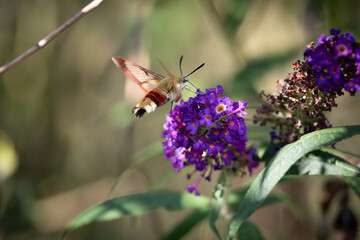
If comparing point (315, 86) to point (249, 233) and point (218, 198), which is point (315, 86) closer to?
point (218, 198)

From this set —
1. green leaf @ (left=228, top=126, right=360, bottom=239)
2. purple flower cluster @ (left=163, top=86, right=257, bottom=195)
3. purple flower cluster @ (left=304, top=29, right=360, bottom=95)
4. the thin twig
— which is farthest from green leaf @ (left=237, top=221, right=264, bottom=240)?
the thin twig

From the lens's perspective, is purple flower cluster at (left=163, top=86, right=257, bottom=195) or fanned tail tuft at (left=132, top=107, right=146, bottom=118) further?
fanned tail tuft at (left=132, top=107, right=146, bottom=118)

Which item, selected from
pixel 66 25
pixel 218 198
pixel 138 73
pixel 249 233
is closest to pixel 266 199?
pixel 249 233

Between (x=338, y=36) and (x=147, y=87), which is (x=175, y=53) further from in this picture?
(x=338, y=36)

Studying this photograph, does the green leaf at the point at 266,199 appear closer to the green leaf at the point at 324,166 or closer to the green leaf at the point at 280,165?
the green leaf at the point at 324,166

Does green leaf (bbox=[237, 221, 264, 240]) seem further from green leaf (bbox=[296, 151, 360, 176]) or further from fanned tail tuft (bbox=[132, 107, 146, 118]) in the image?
fanned tail tuft (bbox=[132, 107, 146, 118])

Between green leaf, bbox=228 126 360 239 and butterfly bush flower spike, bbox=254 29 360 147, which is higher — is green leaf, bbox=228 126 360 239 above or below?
below

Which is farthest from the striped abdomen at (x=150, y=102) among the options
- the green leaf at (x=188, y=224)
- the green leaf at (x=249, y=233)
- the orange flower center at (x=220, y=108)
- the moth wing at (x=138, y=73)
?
the green leaf at (x=249, y=233)
